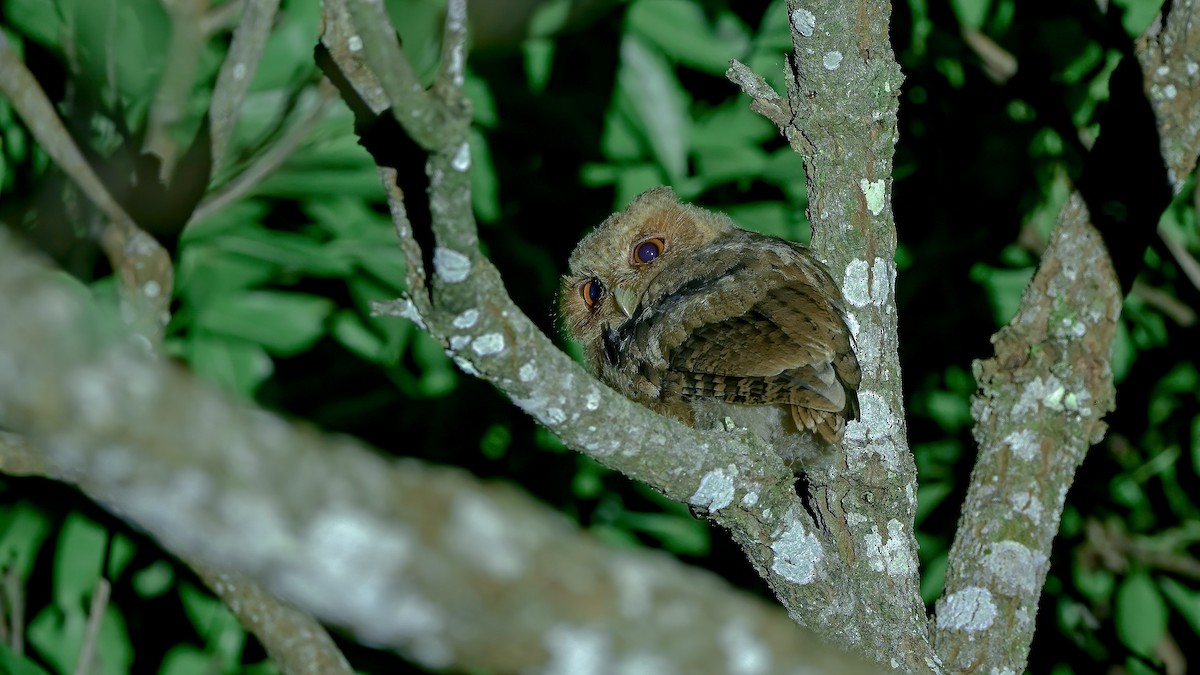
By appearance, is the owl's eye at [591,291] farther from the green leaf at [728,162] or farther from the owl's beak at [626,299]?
the green leaf at [728,162]

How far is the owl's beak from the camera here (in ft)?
13.5

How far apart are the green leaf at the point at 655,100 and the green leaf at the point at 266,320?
1341 millimetres

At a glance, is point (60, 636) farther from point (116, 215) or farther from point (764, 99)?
point (764, 99)

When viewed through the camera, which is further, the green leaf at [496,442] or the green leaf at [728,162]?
the green leaf at [496,442]

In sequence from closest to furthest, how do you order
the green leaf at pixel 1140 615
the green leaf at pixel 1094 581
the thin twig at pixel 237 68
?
the thin twig at pixel 237 68 < the green leaf at pixel 1140 615 < the green leaf at pixel 1094 581

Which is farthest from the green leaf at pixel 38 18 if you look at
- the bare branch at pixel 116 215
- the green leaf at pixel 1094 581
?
the green leaf at pixel 1094 581

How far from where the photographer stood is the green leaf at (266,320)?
4.29 m

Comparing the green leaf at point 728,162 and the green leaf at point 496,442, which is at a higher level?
the green leaf at point 728,162

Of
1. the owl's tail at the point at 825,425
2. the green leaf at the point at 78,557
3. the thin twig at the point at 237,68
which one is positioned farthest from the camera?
the green leaf at the point at 78,557

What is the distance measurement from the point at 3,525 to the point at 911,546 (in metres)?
3.27

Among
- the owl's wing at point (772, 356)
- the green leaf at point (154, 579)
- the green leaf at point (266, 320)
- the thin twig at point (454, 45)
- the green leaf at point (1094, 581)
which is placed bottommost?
the green leaf at point (1094, 581)

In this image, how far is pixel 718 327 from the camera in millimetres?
3320

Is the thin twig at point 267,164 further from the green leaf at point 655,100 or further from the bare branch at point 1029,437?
the bare branch at point 1029,437

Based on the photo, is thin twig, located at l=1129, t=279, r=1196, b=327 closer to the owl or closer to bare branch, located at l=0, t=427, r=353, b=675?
the owl
